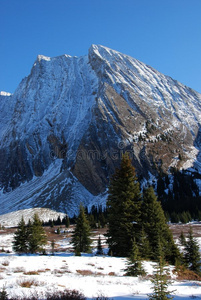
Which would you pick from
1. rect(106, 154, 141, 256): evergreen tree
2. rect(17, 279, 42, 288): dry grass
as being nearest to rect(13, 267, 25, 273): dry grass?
rect(17, 279, 42, 288): dry grass

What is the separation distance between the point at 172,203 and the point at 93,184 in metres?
51.0

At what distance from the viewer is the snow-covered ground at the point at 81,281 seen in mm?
8703

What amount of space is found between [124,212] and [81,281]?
903 cm

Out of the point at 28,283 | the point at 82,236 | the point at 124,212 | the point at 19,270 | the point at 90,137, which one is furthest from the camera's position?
the point at 90,137

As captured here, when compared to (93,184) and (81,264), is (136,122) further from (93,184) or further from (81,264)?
(81,264)

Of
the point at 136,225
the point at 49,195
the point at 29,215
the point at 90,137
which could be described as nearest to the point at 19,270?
the point at 136,225

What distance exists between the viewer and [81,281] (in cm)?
1050

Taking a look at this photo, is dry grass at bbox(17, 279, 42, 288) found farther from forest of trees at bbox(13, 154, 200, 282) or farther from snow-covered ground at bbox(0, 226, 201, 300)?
forest of trees at bbox(13, 154, 200, 282)

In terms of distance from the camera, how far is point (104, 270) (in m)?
14.0

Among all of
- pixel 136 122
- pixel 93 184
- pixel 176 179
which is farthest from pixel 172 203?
pixel 136 122

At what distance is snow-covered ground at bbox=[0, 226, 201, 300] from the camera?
8703 millimetres

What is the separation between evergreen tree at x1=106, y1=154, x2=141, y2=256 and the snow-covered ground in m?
3.21

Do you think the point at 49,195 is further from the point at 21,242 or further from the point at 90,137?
the point at 21,242

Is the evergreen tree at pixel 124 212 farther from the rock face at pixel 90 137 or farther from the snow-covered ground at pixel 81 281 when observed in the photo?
the rock face at pixel 90 137
